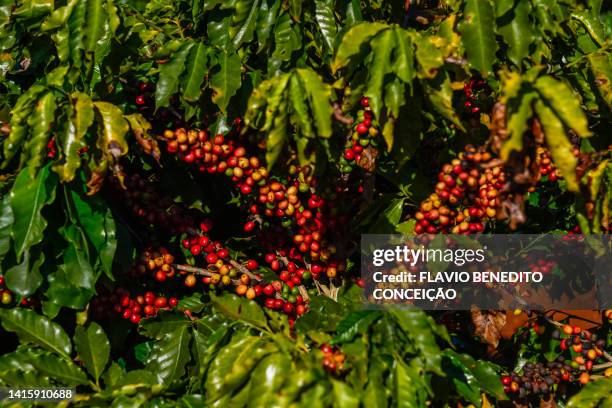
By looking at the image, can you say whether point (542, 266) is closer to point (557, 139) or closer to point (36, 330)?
point (557, 139)

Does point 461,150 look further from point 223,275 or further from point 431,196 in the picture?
point 223,275

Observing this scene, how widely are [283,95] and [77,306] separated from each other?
1078 mm

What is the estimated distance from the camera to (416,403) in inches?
70.9

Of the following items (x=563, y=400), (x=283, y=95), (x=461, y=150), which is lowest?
(x=563, y=400)

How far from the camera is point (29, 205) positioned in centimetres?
217

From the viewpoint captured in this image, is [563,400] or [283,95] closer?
[283,95]

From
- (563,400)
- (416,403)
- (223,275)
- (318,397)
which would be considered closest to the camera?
(318,397)

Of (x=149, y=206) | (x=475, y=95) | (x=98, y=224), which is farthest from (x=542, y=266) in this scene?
(x=98, y=224)

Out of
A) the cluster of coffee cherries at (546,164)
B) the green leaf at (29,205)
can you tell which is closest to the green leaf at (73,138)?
the green leaf at (29,205)

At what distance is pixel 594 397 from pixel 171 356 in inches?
57.0

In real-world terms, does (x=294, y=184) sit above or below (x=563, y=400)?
above

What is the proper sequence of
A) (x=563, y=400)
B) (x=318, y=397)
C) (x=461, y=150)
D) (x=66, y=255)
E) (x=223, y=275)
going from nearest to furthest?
1. (x=318, y=397)
2. (x=66, y=255)
3. (x=461, y=150)
4. (x=223, y=275)
5. (x=563, y=400)

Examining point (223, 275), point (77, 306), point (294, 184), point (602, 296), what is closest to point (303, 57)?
point (294, 184)

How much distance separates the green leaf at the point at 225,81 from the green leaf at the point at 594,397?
1508 mm
